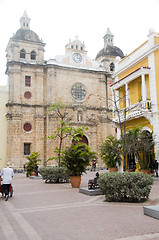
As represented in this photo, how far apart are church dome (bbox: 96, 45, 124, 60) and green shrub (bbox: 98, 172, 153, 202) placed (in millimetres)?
35247

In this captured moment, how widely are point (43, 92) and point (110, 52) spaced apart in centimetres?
1446

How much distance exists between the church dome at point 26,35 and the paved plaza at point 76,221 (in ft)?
101

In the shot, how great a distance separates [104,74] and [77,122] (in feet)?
30.6

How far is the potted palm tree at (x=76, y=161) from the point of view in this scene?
47.2 feet

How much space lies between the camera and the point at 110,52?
42.4 meters

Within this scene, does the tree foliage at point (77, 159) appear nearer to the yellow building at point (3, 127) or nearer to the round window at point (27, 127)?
the round window at point (27, 127)

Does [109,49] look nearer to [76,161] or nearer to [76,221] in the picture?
[76,161]

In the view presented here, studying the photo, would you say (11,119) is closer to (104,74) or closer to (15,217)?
(104,74)

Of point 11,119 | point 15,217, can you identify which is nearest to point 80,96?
point 11,119

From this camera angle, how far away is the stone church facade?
1310 inches

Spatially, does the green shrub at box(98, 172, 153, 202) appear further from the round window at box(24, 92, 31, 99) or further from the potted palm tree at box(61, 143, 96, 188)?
the round window at box(24, 92, 31, 99)

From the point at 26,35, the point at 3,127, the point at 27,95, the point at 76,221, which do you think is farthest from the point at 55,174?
the point at 26,35

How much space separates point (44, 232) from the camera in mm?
5762

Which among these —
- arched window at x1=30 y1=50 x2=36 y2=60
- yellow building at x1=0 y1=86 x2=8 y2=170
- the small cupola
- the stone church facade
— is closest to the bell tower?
the stone church facade
